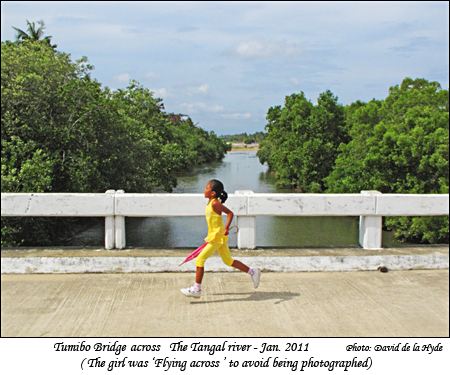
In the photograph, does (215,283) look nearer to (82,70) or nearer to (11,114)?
(11,114)

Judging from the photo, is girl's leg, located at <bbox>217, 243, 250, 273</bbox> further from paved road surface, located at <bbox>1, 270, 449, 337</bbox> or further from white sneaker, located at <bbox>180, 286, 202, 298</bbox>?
white sneaker, located at <bbox>180, 286, 202, 298</bbox>

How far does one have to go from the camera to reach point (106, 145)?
15.5m

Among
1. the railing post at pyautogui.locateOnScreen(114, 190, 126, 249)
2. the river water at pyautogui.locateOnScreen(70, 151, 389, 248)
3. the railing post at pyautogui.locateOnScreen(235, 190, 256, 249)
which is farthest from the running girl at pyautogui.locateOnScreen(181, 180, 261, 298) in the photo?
the river water at pyautogui.locateOnScreen(70, 151, 389, 248)

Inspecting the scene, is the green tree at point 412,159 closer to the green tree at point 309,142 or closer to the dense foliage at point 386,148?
the dense foliage at point 386,148

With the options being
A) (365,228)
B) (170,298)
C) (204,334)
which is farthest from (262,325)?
(365,228)

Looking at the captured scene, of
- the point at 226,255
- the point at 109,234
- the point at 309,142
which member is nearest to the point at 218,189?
the point at 226,255

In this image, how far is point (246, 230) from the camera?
701cm

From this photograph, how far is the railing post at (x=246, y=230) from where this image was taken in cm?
695

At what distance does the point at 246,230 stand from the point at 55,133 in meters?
7.51

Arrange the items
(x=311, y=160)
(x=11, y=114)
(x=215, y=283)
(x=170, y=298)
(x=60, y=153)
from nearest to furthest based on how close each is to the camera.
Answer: (x=170, y=298) → (x=215, y=283) → (x=11, y=114) → (x=60, y=153) → (x=311, y=160)

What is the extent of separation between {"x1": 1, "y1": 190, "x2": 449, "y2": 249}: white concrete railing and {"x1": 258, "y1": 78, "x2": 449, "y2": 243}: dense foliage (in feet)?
35.2

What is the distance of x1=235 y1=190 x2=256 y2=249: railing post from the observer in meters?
6.95

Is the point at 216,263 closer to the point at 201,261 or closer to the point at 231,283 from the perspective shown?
the point at 231,283

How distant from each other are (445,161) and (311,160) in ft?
41.7
